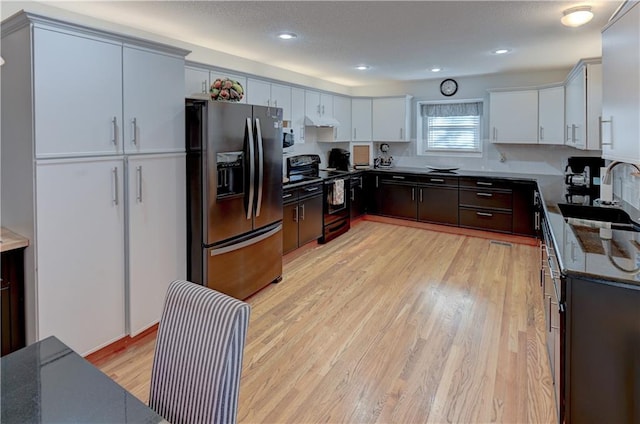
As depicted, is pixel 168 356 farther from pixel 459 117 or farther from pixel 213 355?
pixel 459 117

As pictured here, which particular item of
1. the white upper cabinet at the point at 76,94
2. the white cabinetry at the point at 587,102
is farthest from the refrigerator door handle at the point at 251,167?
the white cabinetry at the point at 587,102

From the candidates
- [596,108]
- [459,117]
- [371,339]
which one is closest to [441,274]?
[371,339]

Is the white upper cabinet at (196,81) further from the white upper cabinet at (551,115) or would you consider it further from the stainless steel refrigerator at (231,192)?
the white upper cabinet at (551,115)

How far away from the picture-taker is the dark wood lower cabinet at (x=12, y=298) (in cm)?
215

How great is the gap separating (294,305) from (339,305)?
0.39m

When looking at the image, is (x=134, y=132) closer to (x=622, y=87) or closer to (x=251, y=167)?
(x=251, y=167)

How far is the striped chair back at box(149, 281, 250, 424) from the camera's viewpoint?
110cm

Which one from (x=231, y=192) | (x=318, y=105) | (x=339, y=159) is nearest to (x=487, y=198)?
(x=339, y=159)

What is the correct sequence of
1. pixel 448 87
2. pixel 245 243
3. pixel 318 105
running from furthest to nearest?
pixel 448 87, pixel 318 105, pixel 245 243

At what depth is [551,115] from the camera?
511 centimetres

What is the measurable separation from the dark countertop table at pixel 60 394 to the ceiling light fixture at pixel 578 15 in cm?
347

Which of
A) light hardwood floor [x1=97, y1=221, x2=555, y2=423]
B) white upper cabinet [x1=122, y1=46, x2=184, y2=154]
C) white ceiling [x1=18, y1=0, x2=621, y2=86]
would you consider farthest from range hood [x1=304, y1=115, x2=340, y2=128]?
white upper cabinet [x1=122, y1=46, x2=184, y2=154]

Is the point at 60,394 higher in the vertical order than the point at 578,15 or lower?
lower

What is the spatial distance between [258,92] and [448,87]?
10.8ft
